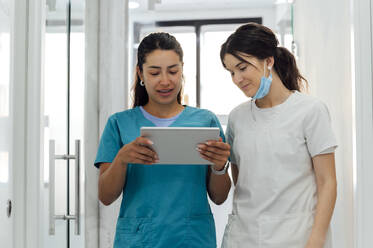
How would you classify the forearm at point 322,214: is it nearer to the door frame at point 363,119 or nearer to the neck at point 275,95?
the door frame at point 363,119

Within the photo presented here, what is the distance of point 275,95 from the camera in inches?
50.2

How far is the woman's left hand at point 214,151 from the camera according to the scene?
1169mm

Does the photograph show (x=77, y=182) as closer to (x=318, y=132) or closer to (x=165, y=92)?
(x=165, y=92)

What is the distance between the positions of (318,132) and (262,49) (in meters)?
0.30

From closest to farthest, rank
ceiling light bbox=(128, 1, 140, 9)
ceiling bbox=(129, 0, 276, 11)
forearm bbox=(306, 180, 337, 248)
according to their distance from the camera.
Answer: forearm bbox=(306, 180, 337, 248)
ceiling light bbox=(128, 1, 140, 9)
ceiling bbox=(129, 0, 276, 11)

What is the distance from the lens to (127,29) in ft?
6.70

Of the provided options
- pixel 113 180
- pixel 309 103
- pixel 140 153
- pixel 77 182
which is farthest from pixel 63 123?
pixel 309 103

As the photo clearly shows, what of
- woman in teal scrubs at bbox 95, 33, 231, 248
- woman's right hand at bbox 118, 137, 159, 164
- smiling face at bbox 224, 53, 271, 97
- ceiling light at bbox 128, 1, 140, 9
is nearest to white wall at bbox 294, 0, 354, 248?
smiling face at bbox 224, 53, 271, 97

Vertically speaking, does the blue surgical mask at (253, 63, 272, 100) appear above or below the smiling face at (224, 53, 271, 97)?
below

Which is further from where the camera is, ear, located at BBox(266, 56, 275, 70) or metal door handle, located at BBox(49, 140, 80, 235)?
metal door handle, located at BBox(49, 140, 80, 235)

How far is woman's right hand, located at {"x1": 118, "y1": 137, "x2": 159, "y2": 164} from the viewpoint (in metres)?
1.16

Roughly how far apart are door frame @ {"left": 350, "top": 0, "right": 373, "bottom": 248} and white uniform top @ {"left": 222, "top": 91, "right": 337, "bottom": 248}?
0.48 ft

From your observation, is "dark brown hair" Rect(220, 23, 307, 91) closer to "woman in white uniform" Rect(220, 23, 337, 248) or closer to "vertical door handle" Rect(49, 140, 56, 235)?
"woman in white uniform" Rect(220, 23, 337, 248)

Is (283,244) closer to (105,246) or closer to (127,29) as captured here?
(105,246)
